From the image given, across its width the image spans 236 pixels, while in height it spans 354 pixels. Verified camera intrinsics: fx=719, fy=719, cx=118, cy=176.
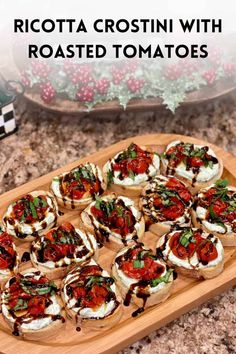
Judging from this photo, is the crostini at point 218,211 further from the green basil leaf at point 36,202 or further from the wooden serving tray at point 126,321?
the green basil leaf at point 36,202

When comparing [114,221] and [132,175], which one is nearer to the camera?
[114,221]

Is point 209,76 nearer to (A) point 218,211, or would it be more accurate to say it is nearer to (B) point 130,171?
(B) point 130,171

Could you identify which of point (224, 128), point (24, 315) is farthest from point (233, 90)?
point (24, 315)

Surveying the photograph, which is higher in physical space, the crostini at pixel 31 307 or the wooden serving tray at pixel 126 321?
the crostini at pixel 31 307

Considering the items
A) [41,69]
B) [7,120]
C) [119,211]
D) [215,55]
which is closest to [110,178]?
[119,211]

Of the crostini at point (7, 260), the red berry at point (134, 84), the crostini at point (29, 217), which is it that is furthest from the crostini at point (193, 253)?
the red berry at point (134, 84)

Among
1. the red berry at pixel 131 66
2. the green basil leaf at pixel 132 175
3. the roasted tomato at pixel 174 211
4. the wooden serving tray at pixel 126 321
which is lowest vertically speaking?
the wooden serving tray at pixel 126 321

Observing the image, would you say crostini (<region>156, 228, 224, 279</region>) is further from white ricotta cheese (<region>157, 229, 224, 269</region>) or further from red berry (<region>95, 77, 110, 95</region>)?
red berry (<region>95, 77, 110, 95</region>)
